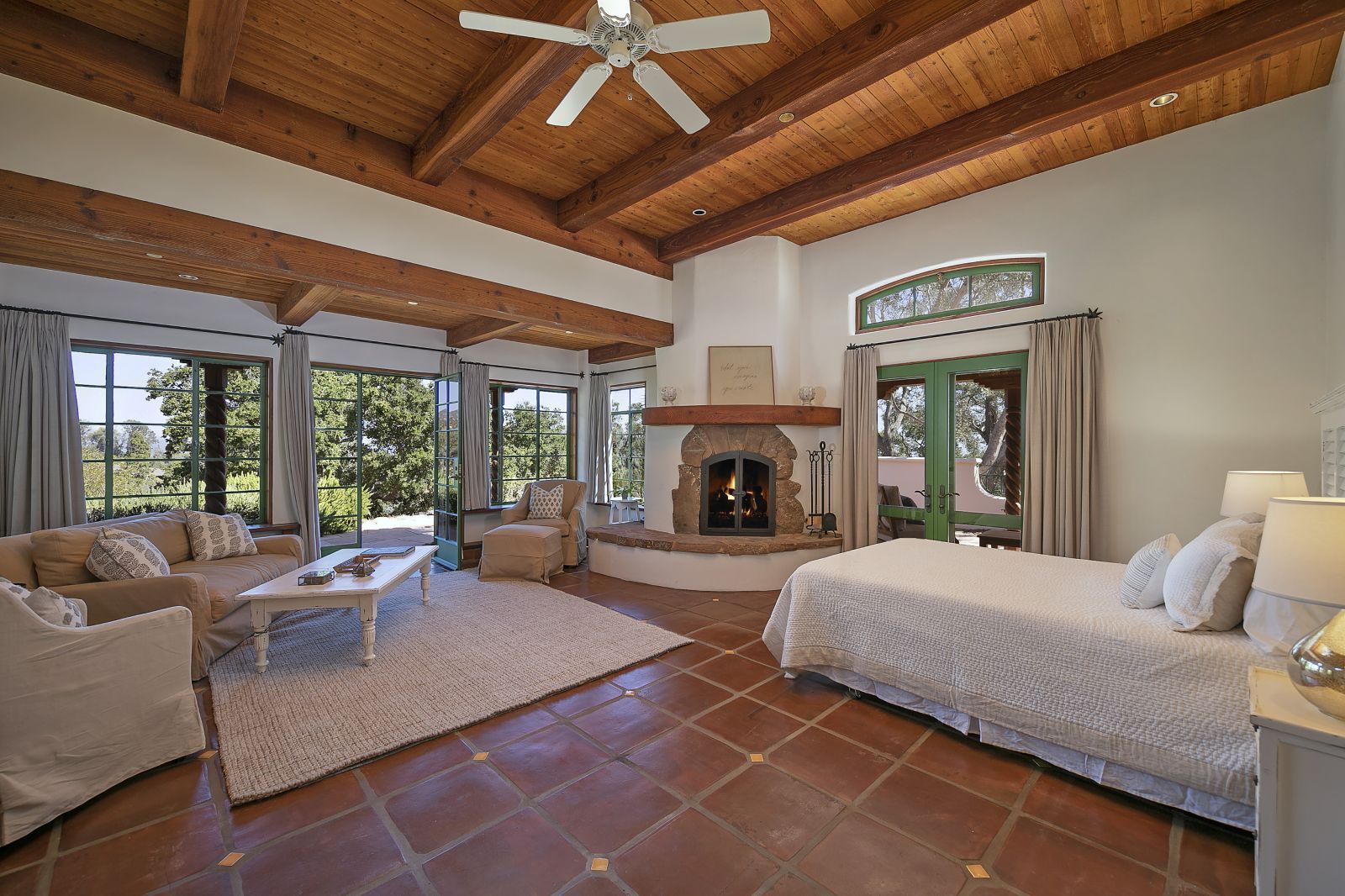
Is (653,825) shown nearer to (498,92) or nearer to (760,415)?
(498,92)

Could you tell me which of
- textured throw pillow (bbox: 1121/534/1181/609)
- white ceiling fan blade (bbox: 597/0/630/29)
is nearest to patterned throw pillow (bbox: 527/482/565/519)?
white ceiling fan blade (bbox: 597/0/630/29)

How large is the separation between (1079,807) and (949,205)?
167 inches

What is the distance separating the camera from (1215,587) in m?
1.97

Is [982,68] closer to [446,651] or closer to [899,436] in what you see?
[899,436]

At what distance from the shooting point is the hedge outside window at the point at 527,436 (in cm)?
725

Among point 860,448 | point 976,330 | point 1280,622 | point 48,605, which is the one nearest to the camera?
point 1280,622

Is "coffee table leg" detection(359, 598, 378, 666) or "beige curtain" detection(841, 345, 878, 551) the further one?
"beige curtain" detection(841, 345, 878, 551)

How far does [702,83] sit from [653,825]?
354 cm

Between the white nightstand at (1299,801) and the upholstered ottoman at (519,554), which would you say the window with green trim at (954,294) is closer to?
the white nightstand at (1299,801)

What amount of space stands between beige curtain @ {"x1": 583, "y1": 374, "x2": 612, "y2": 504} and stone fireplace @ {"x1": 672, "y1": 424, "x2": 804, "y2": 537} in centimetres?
212

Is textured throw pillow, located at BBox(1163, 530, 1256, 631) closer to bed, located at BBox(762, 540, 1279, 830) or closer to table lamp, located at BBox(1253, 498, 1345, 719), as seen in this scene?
bed, located at BBox(762, 540, 1279, 830)

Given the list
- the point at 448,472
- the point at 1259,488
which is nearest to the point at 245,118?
the point at 448,472

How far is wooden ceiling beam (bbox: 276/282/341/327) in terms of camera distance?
14.2 ft

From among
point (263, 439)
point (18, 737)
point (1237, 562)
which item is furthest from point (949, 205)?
point (263, 439)
